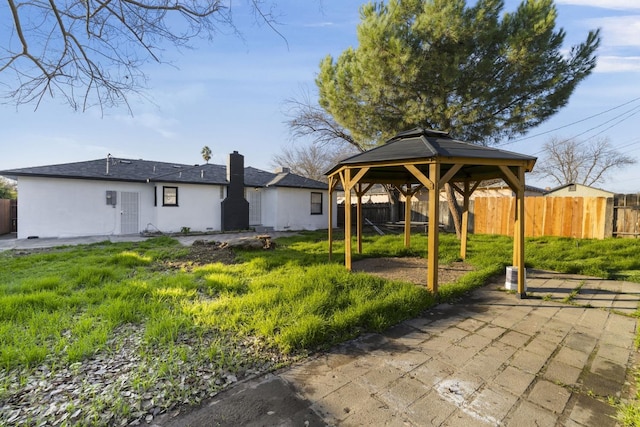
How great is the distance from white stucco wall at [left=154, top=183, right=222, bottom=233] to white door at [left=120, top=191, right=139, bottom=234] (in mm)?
698

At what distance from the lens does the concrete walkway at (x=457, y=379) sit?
72.4 inches

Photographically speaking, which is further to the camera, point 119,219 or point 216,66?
point 119,219

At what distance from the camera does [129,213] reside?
12273 millimetres

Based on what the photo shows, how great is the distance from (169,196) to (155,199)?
22.7 inches

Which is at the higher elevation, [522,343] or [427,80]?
[427,80]

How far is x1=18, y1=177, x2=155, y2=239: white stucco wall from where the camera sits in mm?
10570

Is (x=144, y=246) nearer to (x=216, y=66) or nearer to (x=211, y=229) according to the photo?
(x=211, y=229)

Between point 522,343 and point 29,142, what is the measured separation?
9834mm

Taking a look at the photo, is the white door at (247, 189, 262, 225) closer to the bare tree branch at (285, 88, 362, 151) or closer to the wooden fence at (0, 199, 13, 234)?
the bare tree branch at (285, 88, 362, 151)

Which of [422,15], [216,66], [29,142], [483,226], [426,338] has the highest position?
[422,15]

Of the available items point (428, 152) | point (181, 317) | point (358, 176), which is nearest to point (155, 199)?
point (358, 176)

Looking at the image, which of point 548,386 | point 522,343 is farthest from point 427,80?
point 548,386

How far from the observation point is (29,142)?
6496 mm

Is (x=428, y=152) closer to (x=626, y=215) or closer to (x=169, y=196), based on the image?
(x=626, y=215)
